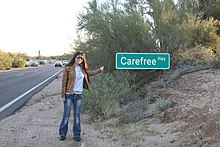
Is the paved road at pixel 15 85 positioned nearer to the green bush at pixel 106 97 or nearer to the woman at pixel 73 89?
the green bush at pixel 106 97

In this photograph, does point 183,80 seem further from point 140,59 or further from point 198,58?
point 140,59

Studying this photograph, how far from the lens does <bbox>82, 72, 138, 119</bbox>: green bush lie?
9.44 m

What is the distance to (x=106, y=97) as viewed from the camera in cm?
978

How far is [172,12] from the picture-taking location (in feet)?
44.2

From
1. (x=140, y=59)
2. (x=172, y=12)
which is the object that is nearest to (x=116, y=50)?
(x=172, y=12)

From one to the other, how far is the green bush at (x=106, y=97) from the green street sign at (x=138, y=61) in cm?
215

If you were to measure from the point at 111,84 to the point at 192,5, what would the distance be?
6.41 m

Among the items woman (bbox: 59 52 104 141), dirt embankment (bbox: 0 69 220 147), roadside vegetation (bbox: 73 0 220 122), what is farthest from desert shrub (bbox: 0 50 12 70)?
woman (bbox: 59 52 104 141)

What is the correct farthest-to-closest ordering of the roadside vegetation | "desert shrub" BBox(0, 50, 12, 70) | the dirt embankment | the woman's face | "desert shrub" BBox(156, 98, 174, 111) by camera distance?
"desert shrub" BBox(0, 50, 12, 70)
the roadside vegetation
"desert shrub" BBox(156, 98, 174, 111)
the woman's face
the dirt embankment

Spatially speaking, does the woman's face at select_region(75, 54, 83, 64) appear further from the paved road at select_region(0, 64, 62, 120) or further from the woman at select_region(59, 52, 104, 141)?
the paved road at select_region(0, 64, 62, 120)

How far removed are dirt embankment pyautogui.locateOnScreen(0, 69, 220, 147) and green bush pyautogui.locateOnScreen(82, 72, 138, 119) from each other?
0.40 m

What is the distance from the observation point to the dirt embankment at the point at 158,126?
6.67 metres

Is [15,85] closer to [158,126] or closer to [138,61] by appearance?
[158,126]

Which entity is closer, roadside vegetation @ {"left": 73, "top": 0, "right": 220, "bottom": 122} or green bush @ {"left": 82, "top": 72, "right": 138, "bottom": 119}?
green bush @ {"left": 82, "top": 72, "right": 138, "bottom": 119}
